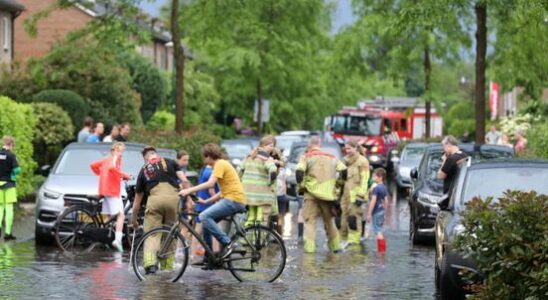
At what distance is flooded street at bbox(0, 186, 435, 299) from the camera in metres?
14.5

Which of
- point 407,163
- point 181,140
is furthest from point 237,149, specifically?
point 181,140

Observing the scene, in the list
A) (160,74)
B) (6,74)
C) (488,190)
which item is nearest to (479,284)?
(488,190)

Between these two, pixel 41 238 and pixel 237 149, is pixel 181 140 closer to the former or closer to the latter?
pixel 237 149

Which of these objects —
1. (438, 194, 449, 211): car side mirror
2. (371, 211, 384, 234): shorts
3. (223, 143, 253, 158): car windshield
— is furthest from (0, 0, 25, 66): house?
(438, 194, 449, 211): car side mirror

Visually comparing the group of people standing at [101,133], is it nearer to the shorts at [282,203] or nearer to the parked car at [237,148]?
the shorts at [282,203]

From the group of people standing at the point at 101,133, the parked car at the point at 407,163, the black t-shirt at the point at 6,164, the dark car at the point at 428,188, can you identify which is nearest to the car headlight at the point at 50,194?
the black t-shirt at the point at 6,164

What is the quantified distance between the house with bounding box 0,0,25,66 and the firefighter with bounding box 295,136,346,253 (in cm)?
3202

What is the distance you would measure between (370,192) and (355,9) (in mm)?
26120

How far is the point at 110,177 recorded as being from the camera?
19312 millimetres

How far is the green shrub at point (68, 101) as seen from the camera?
4194 cm

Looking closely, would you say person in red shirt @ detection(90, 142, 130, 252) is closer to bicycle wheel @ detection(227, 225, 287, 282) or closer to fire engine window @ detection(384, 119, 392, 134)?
bicycle wheel @ detection(227, 225, 287, 282)

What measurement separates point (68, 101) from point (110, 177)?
2339cm

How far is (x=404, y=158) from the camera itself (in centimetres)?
3828

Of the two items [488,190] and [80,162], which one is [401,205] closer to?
[80,162]
